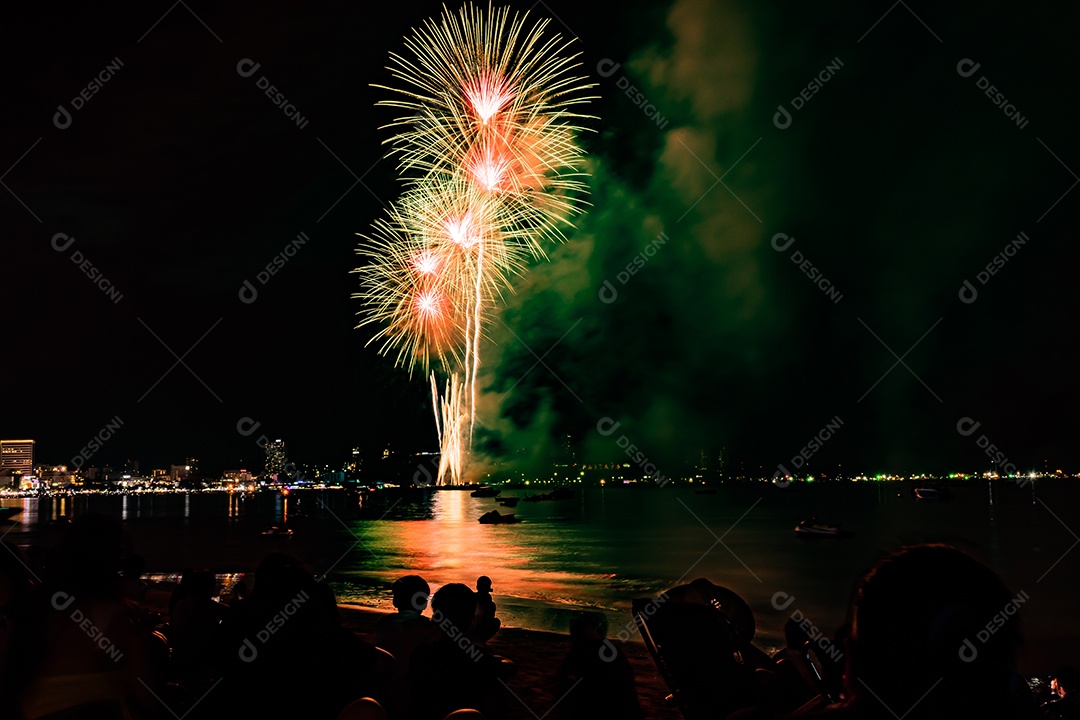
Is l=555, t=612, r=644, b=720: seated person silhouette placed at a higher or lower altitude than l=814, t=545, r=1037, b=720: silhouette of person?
lower

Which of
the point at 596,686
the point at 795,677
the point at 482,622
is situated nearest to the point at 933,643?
the point at 795,677

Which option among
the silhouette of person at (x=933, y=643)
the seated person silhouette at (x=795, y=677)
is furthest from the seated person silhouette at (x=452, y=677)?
the silhouette of person at (x=933, y=643)

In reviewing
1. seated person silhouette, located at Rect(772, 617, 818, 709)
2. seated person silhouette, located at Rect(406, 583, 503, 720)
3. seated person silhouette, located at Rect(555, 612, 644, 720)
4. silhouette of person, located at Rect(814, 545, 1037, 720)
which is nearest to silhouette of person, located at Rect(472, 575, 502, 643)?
seated person silhouette, located at Rect(555, 612, 644, 720)

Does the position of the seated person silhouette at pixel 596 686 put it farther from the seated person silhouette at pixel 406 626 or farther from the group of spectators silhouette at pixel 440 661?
the seated person silhouette at pixel 406 626

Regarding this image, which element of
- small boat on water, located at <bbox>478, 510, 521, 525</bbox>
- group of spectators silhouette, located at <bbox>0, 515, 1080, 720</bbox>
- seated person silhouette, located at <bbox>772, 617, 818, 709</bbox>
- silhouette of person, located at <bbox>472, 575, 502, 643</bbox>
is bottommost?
small boat on water, located at <bbox>478, 510, 521, 525</bbox>

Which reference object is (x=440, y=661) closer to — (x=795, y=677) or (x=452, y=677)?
(x=452, y=677)

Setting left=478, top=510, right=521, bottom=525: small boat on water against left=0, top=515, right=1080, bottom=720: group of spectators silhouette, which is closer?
left=0, top=515, right=1080, bottom=720: group of spectators silhouette

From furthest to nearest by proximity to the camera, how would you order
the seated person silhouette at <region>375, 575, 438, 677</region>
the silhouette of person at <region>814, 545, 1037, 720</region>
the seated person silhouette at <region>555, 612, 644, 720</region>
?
the seated person silhouette at <region>375, 575, 438, 677</region> → the seated person silhouette at <region>555, 612, 644, 720</region> → the silhouette of person at <region>814, 545, 1037, 720</region>

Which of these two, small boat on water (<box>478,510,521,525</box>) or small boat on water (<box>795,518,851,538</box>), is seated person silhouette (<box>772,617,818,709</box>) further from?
small boat on water (<box>478,510,521,525</box>)
